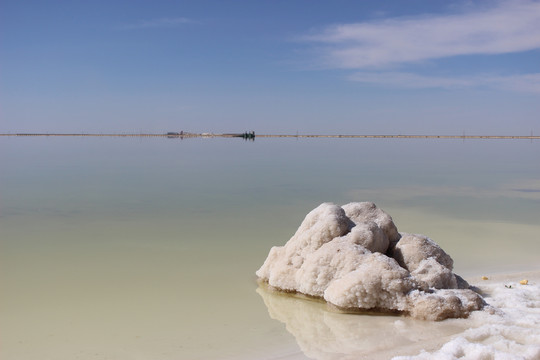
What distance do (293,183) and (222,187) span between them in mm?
2635

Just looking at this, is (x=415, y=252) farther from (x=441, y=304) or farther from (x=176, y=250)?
(x=176, y=250)

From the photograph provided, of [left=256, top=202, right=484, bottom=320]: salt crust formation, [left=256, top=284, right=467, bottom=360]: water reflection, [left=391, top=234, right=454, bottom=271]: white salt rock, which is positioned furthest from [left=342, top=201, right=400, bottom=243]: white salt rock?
[left=256, top=284, right=467, bottom=360]: water reflection

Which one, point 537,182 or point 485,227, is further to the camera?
point 537,182

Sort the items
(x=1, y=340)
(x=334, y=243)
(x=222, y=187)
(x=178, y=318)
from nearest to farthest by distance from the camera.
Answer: (x=1, y=340), (x=178, y=318), (x=334, y=243), (x=222, y=187)

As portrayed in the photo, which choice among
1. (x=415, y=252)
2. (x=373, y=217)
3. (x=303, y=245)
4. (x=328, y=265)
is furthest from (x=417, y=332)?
(x=373, y=217)

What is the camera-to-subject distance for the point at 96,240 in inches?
348

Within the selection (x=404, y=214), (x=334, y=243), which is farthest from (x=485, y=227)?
(x=334, y=243)

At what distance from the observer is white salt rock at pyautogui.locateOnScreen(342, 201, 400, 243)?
272 inches

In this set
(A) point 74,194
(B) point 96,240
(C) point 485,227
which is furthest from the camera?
(A) point 74,194

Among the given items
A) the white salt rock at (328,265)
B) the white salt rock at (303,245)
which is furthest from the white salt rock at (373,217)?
the white salt rock at (328,265)

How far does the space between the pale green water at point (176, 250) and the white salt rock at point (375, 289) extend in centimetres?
22

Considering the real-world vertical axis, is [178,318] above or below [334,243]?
below

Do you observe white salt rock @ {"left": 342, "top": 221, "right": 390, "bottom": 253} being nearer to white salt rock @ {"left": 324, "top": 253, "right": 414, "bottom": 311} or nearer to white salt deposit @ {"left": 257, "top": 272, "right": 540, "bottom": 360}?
white salt rock @ {"left": 324, "top": 253, "right": 414, "bottom": 311}

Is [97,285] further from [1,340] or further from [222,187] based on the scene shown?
[222,187]
